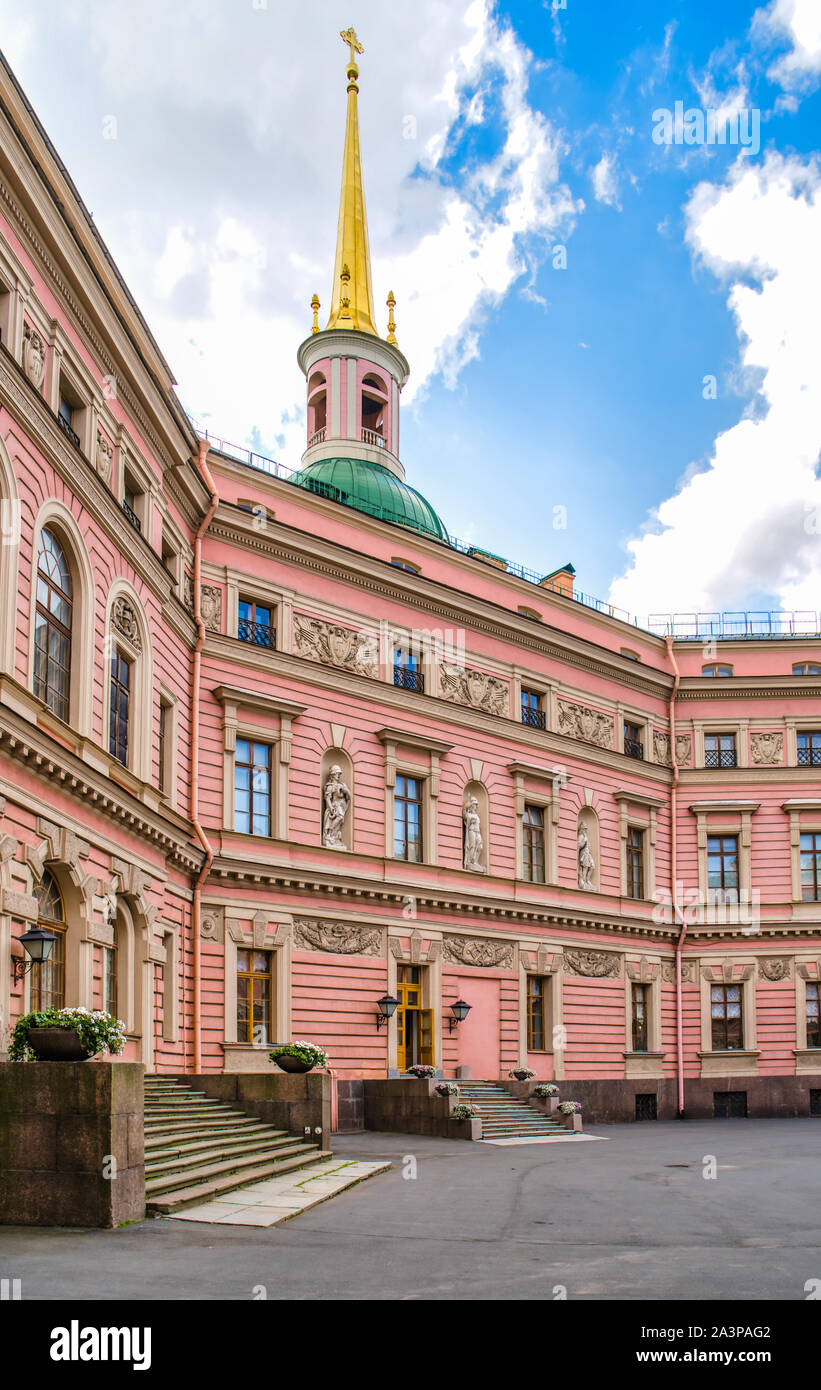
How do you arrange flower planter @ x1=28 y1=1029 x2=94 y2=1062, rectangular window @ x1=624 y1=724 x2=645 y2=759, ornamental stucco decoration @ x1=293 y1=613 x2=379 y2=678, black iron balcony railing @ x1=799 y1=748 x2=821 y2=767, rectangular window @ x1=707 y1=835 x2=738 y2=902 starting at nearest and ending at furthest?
flower planter @ x1=28 y1=1029 x2=94 y2=1062, ornamental stucco decoration @ x1=293 y1=613 x2=379 y2=678, rectangular window @ x1=624 y1=724 x2=645 y2=759, rectangular window @ x1=707 y1=835 x2=738 y2=902, black iron balcony railing @ x1=799 y1=748 x2=821 y2=767

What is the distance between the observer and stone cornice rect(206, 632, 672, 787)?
29.1 metres

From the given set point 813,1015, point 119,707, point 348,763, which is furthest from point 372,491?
point 813,1015

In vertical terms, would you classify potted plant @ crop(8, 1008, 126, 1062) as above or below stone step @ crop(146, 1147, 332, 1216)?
above

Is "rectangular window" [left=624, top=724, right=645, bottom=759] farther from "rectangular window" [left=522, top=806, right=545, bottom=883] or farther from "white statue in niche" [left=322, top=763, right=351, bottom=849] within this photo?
"white statue in niche" [left=322, top=763, right=351, bottom=849]

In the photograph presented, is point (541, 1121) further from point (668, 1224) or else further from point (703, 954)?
point (668, 1224)

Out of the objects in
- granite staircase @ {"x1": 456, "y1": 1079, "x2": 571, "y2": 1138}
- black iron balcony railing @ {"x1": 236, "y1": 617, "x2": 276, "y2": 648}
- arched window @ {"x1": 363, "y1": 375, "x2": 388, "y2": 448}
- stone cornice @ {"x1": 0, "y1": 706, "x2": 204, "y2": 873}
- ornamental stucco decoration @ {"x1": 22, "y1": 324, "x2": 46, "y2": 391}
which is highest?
arched window @ {"x1": 363, "y1": 375, "x2": 388, "y2": 448}

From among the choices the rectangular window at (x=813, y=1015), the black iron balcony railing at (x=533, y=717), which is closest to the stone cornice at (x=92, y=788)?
the black iron balcony railing at (x=533, y=717)

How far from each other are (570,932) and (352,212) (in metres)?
25.0

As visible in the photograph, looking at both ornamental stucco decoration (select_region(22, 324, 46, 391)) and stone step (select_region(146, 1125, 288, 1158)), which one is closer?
stone step (select_region(146, 1125, 288, 1158))

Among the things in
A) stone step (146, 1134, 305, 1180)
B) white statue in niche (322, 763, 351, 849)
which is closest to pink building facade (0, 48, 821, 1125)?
white statue in niche (322, 763, 351, 849)

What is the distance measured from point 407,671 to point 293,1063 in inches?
506

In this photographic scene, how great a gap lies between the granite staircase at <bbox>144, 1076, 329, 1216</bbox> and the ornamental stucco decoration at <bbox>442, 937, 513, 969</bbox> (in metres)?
11.1

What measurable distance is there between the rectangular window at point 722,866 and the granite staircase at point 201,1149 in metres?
23.0

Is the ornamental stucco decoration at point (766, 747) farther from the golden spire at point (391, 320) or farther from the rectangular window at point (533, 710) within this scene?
the golden spire at point (391, 320)
